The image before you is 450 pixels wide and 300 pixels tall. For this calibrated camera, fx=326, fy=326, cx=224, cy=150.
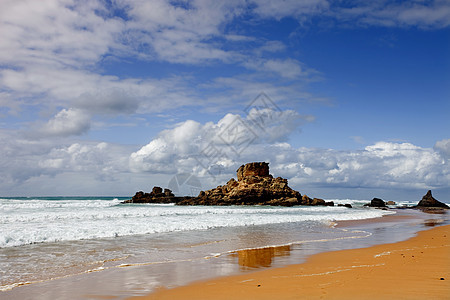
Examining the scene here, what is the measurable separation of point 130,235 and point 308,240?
24.8 feet

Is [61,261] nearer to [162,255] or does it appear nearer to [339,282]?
[162,255]

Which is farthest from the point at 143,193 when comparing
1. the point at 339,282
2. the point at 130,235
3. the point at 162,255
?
the point at 339,282

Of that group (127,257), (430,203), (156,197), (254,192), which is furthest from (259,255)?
(430,203)

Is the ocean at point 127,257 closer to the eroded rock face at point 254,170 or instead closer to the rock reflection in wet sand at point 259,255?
the rock reflection in wet sand at point 259,255

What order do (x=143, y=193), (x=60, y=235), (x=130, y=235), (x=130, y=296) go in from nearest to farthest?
(x=130, y=296), (x=60, y=235), (x=130, y=235), (x=143, y=193)

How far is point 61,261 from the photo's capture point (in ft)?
28.1

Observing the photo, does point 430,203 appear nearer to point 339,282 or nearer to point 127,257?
point 339,282

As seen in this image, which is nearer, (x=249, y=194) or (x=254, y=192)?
(x=249, y=194)

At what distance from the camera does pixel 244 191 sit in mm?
58344

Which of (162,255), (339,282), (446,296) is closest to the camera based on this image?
(446,296)

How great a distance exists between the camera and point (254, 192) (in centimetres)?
5853

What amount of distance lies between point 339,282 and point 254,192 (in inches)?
2081

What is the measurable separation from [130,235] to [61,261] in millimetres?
5723

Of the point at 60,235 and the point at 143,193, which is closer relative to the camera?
the point at 60,235
